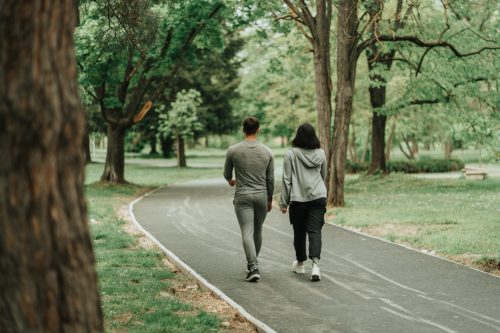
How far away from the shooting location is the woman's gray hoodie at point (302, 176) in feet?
28.9

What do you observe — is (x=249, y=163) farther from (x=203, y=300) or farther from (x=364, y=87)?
(x=364, y=87)

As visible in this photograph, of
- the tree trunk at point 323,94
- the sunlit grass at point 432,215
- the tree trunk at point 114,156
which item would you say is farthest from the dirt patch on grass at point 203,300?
the tree trunk at point 114,156

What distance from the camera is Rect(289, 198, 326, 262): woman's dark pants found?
8805mm

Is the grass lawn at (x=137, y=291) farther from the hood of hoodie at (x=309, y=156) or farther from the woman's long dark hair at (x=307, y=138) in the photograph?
the woman's long dark hair at (x=307, y=138)

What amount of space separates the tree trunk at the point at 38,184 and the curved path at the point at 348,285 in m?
3.54

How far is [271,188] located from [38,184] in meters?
5.87

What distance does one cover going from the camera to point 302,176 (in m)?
8.87

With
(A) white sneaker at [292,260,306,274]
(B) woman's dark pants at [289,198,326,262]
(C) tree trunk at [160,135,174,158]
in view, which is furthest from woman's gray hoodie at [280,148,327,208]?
(C) tree trunk at [160,135,174,158]

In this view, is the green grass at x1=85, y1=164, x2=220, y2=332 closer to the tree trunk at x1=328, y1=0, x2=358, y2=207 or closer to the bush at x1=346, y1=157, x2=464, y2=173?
the tree trunk at x1=328, y1=0, x2=358, y2=207

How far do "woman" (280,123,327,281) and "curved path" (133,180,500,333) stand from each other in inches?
24.5

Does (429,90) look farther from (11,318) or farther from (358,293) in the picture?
(11,318)

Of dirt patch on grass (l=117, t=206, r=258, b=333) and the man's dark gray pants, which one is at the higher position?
the man's dark gray pants

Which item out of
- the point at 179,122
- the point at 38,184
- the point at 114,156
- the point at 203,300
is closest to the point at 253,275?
the point at 203,300

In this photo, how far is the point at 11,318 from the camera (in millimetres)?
3066
